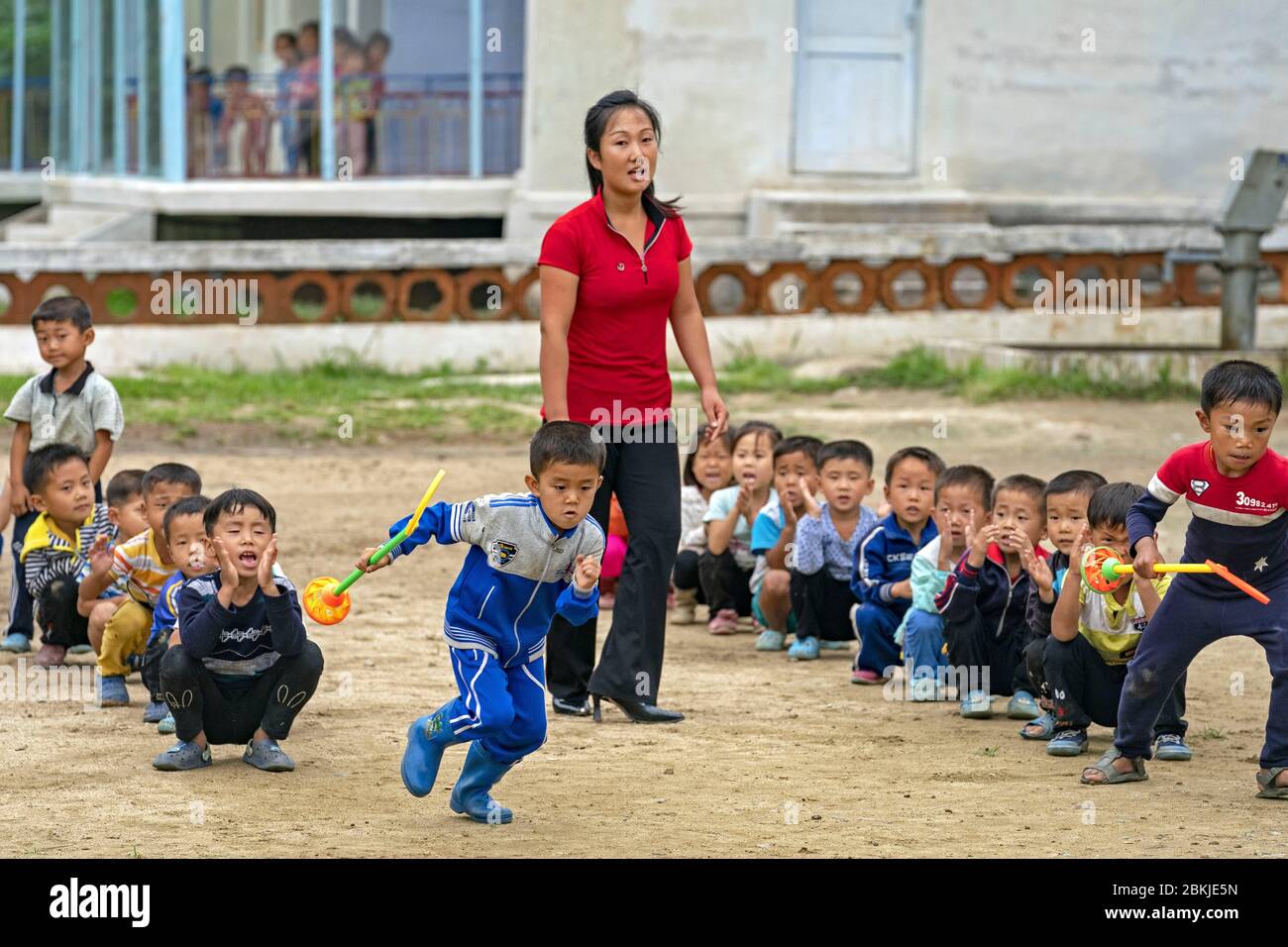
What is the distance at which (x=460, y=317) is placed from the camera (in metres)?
17.6

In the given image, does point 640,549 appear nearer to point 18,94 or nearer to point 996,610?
point 996,610

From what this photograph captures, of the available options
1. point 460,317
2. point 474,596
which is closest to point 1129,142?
point 460,317

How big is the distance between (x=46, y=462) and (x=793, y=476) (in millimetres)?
3120

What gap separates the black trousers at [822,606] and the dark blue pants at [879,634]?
45cm

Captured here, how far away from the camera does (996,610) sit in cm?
725

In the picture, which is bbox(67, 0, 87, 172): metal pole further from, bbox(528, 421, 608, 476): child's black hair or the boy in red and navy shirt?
the boy in red and navy shirt

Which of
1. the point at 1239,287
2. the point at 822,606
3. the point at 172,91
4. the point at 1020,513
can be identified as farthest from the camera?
the point at 172,91

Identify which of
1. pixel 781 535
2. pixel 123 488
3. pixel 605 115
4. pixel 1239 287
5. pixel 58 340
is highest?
pixel 605 115

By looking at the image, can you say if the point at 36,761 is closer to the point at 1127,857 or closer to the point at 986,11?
the point at 1127,857

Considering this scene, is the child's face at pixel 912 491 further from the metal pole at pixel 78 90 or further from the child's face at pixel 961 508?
the metal pole at pixel 78 90

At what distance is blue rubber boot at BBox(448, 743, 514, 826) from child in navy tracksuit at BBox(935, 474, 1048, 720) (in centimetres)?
214

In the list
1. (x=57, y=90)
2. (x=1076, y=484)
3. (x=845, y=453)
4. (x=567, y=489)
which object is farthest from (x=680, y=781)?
(x=57, y=90)

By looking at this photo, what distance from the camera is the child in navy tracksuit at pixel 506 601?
560 centimetres

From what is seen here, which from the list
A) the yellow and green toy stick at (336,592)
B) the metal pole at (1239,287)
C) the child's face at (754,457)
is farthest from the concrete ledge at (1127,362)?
the yellow and green toy stick at (336,592)
